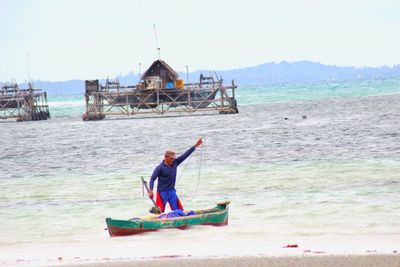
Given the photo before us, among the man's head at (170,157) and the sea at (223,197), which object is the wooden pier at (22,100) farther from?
the man's head at (170,157)

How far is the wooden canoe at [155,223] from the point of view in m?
14.6

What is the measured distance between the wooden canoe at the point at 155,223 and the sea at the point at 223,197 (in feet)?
0.47

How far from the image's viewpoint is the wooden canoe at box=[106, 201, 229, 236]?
47.9 feet

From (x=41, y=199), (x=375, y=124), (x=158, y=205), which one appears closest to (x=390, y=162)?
(x=41, y=199)

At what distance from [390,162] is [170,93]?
175 ft

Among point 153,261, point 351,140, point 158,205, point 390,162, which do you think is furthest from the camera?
point 351,140

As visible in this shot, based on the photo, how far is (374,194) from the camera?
19609 mm

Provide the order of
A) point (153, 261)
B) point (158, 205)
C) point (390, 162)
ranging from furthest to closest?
point (390, 162) < point (158, 205) < point (153, 261)

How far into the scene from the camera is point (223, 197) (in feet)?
68.8

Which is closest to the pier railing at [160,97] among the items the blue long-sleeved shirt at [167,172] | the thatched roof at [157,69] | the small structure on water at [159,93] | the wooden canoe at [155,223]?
the small structure on water at [159,93]

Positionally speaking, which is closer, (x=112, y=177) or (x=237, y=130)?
(x=112, y=177)

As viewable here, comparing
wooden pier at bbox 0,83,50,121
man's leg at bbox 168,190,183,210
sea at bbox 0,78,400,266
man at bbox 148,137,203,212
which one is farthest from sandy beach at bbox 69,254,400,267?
wooden pier at bbox 0,83,50,121

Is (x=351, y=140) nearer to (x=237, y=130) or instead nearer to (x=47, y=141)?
Answer: (x=237, y=130)

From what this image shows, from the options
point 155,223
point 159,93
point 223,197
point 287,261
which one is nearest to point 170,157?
point 155,223
